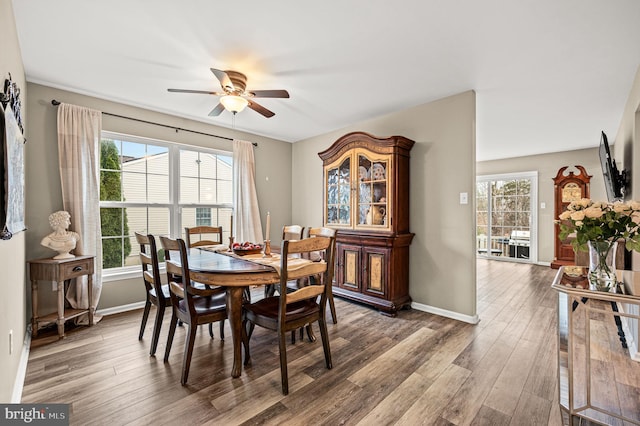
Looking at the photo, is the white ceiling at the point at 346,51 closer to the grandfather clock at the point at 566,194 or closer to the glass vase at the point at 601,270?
the glass vase at the point at 601,270

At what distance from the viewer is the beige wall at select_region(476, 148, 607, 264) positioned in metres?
5.66

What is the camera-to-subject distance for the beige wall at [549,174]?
223 inches

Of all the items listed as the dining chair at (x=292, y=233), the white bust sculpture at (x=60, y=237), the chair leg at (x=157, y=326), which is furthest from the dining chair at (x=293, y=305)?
the white bust sculpture at (x=60, y=237)

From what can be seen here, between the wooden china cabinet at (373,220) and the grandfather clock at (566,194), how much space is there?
4447 mm

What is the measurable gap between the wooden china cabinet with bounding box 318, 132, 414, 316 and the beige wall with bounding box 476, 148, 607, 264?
14.9ft

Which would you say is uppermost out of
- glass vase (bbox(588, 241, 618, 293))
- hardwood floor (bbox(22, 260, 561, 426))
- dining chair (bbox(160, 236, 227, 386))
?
glass vase (bbox(588, 241, 618, 293))

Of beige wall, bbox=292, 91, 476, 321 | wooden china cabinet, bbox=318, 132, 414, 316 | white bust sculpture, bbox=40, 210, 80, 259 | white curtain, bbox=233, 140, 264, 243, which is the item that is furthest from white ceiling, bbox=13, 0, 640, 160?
white bust sculpture, bbox=40, 210, 80, 259

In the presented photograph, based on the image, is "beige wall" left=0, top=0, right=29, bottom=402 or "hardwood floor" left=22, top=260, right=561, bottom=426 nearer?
"beige wall" left=0, top=0, right=29, bottom=402

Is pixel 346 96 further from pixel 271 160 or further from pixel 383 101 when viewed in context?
pixel 271 160

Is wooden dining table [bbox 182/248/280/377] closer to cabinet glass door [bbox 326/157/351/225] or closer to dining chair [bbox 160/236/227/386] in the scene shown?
dining chair [bbox 160/236/227/386]

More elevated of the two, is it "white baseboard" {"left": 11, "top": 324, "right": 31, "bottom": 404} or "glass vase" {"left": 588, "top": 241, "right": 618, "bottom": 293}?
"glass vase" {"left": 588, "top": 241, "right": 618, "bottom": 293}

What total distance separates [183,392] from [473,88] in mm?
3701

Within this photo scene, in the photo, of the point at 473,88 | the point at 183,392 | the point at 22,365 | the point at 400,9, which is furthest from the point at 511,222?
the point at 22,365

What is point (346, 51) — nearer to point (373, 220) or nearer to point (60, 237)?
point (373, 220)
